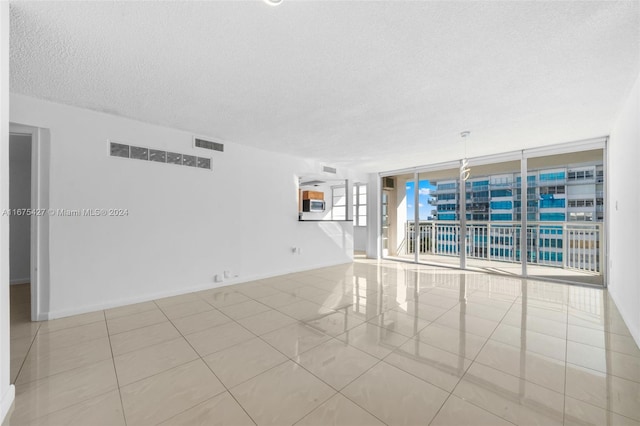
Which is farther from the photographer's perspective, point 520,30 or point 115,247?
point 115,247

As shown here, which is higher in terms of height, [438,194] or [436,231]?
[438,194]

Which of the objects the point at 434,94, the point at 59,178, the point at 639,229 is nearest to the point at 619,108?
the point at 639,229

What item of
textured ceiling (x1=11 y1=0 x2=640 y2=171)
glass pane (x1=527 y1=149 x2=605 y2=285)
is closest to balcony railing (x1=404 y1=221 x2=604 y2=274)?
glass pane (x1=527 y1=149 x2=605 y2=285)

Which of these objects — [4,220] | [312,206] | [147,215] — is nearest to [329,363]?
[4,220]

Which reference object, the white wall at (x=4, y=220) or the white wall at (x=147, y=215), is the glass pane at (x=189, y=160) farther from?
the white wall at (x=4, y=220)

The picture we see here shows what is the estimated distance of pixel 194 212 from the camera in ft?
13.1

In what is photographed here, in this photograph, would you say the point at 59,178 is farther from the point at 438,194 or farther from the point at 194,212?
the point at 438,194

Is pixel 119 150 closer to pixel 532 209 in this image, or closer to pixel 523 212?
pixel 523 212

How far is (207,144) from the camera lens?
4133mm

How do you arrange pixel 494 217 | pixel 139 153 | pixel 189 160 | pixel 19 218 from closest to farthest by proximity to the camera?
pixel 139 153, pixel 189 160, pixel 19 218, pixel 494 217

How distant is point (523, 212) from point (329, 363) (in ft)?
16.3

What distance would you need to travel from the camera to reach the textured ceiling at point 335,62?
164cm

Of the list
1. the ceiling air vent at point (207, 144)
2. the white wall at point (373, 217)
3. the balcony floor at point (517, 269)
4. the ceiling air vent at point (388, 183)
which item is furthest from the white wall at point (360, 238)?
the ceiling air vent at point (207, 144)

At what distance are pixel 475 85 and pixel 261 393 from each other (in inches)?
125
